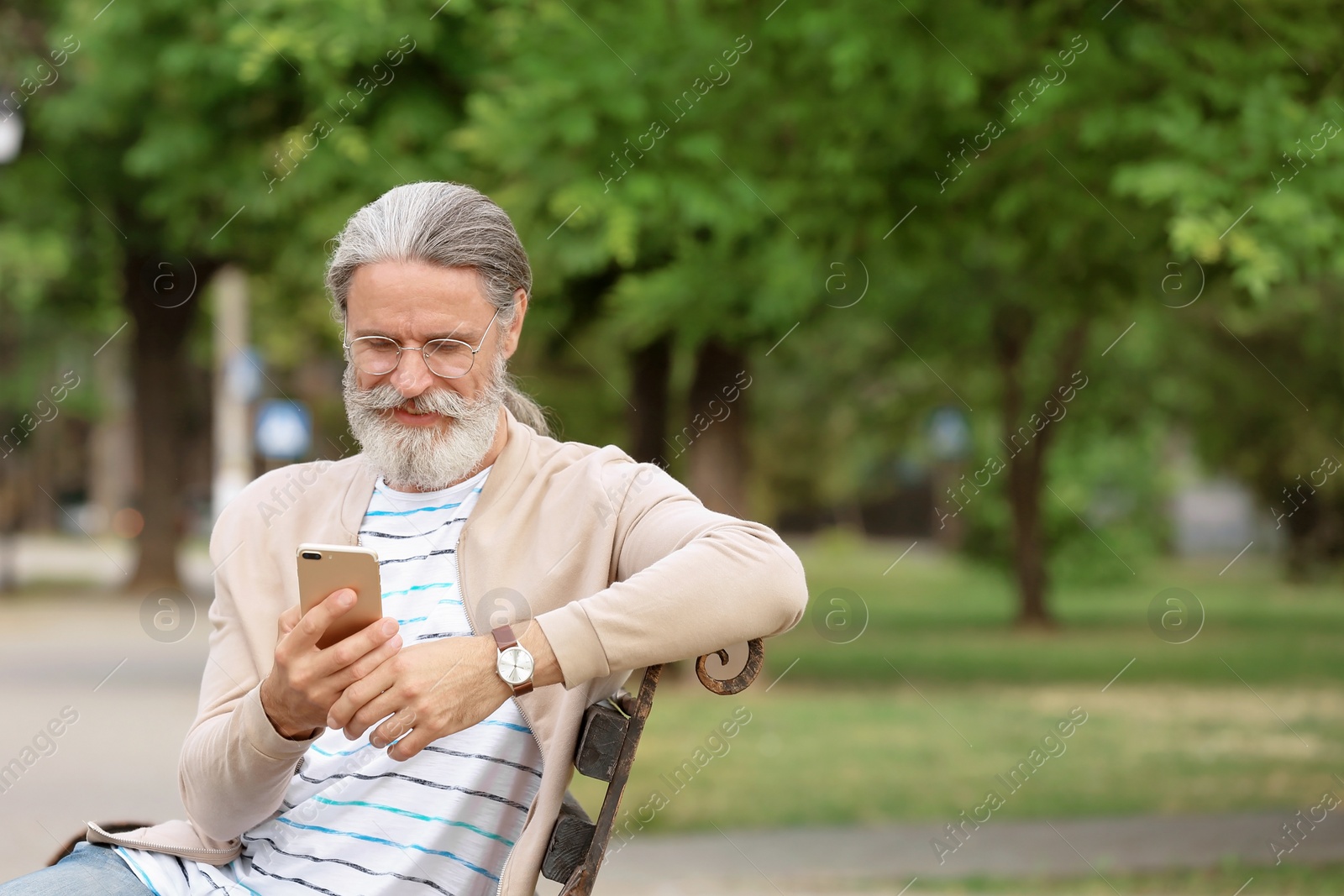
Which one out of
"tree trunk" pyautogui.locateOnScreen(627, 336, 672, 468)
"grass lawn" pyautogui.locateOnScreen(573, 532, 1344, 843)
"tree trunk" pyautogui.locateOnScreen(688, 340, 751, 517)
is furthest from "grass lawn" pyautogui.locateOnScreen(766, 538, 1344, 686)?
"tree trunk" pyautogui.locateOnScreen(627, 336, 672, 468)

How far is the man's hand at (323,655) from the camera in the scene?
84.2 inches

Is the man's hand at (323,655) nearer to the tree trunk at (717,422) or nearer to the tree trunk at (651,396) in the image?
the tree trunk at (651,396)

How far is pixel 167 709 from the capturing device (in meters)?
12.3

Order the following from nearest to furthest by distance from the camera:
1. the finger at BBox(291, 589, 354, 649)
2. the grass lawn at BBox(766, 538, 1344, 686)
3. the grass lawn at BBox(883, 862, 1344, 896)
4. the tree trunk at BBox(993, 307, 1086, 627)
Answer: the finger at BBox(291, 589, 354, 649) < the grass lawn at BBox(883, 862, 1344, 896) < the grass lawn at BBox(766, 538, 1344, 686) < the tree trunk at BBox(993, 307, 1086, 627)

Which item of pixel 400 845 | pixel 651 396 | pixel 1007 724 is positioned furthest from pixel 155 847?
pixel 651 396

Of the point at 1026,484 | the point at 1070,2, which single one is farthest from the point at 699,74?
the point at 1026,484

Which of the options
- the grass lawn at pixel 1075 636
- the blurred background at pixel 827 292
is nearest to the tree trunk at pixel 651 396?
the blurred background at pixel 827 292

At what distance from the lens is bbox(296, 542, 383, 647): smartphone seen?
2.13 m

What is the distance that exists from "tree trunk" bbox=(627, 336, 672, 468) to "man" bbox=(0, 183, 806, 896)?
1049cm

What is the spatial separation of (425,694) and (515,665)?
13 cm

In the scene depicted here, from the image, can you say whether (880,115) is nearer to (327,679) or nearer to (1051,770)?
(1051,770)

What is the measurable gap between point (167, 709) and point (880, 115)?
761cm

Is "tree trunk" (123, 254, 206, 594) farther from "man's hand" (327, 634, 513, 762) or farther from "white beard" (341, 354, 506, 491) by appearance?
"man's hand" (327, 634, 513, 762)

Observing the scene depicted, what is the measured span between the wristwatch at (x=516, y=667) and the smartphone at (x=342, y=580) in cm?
19
